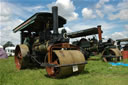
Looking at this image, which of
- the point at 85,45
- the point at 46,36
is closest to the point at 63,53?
the point at 46,36

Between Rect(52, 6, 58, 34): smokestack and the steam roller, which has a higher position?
Rect(52, 6, 58, 34): smokestack

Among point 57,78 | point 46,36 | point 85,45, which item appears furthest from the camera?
point 85,45

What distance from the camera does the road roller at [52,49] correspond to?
4.58 metres

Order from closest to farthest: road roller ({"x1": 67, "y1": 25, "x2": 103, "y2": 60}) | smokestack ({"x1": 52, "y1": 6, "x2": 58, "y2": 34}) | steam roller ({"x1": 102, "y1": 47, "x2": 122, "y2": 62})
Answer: smokestack ({"x1": 52, "y1": 6, "x2": 58, "y2": 34}), steam roller ({"x1": 102, "y1": 47, "x2": 122, "y2": 62}), road roller ({"x1": 67, "y1": 25, "x2": 103, "y2": 60})

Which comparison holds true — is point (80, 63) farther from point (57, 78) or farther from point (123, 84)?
point (123, 84)

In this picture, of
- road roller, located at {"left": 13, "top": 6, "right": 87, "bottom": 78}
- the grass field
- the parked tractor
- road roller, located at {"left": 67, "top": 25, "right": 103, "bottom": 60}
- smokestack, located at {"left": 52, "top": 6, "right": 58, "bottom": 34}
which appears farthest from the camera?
road roller, located at {"left": 67, "top": 25, "right": 103, "bottom": 60}

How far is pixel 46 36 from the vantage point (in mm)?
6191

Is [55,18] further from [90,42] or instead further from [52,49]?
[90,42]

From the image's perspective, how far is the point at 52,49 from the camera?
533 centimetres

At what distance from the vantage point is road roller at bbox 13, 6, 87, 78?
4.58m

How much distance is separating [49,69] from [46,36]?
1.65 metres

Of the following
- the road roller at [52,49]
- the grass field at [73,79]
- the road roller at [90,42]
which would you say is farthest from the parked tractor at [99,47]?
the grass field at [73,79]

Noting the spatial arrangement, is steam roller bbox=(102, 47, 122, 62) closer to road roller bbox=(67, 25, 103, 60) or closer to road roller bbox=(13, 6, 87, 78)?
road roller bbox=(67, 25, 103, 60)

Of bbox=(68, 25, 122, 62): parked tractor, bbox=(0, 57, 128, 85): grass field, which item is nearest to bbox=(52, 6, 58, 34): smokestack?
bbox=(0, 57, 128, 85): grass field
